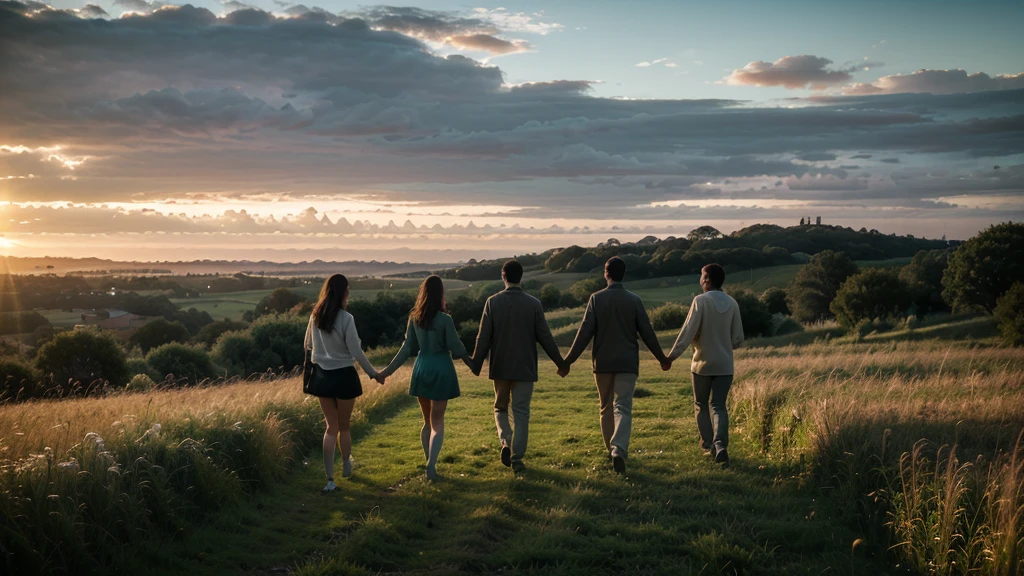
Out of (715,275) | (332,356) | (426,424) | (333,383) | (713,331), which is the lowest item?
(426,424)

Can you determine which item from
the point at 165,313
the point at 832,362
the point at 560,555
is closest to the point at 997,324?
the point at 832,362

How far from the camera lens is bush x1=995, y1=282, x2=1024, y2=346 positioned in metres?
36.6

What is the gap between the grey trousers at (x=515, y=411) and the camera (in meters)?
9.77

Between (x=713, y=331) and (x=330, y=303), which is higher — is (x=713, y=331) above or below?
below

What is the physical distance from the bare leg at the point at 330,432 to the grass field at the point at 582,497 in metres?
0.40

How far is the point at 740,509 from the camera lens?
783cm

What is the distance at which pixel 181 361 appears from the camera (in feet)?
176

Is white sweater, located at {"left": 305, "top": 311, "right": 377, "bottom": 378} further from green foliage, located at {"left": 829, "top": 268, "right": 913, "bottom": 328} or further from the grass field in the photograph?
green foliage, located at {"left": 829, "top": 268, "right": 913, "bottom": 328}

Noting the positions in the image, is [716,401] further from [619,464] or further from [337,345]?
[337,345]

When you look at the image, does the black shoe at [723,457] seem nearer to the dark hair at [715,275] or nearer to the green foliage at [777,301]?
the dark hair at [715,275]

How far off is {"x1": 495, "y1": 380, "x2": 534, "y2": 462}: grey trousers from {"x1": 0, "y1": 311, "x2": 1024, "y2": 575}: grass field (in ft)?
1.53

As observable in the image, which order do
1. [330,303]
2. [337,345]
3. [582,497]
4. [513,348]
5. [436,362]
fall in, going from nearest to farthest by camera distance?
[582,497] → [330,303] → [337,345] → [436,362] → [513,348]

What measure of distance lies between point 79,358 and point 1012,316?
2199 inches

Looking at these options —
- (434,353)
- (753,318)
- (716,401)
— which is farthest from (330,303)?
(753,318)
